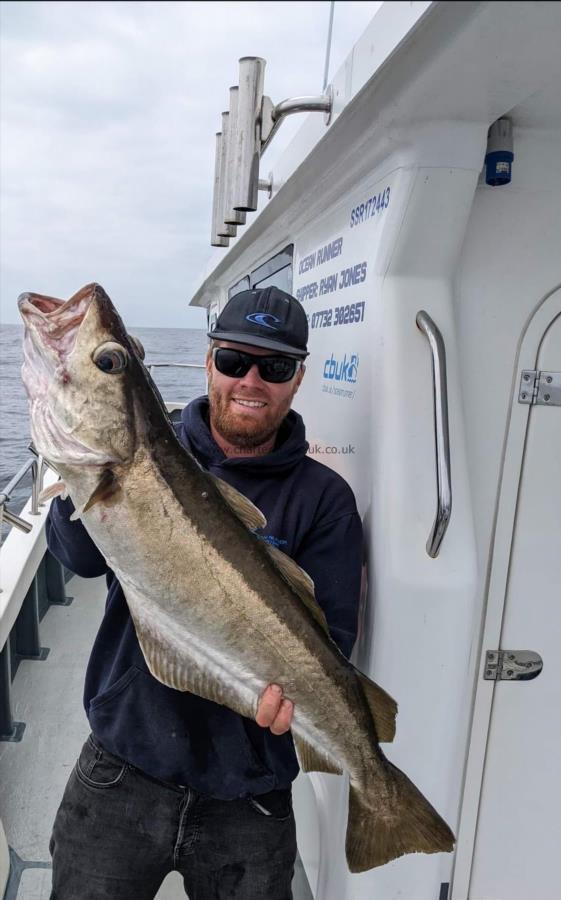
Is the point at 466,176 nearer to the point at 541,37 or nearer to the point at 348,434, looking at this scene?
the point at 541,37

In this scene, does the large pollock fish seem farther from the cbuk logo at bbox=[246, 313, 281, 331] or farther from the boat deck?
the boat deck

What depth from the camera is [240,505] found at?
1870 mm

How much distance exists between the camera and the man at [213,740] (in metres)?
2.13

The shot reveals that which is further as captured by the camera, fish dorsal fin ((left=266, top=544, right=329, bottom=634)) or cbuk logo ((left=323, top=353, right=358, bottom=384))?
cbuk logo ((left=323, top=353, right=358, bottom=384))

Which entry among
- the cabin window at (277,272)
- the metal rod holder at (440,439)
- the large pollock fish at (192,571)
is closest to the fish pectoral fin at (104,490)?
the large pollock fish at (192,571)

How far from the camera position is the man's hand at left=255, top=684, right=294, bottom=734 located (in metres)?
1.91

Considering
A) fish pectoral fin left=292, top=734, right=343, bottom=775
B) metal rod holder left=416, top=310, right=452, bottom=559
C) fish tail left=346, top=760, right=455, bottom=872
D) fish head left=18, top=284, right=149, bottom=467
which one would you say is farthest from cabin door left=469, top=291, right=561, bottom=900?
fish head left=18, top=284, right=149, bottom=467

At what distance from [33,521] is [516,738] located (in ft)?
13.2

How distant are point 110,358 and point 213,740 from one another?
1264 mm

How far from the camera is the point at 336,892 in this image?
2373 millimetres

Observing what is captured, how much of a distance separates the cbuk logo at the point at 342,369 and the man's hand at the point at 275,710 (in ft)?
3.92

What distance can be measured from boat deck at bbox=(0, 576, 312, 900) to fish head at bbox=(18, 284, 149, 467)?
2.29 m

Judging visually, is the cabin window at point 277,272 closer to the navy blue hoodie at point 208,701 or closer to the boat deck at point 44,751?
the navy blue hoodie at point 208,701

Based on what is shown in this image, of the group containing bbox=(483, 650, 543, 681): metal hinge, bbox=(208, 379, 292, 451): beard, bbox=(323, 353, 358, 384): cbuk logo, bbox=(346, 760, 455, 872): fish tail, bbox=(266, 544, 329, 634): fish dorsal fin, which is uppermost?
bbox=(323, 353, 358, 384): cbuk logo
